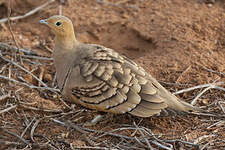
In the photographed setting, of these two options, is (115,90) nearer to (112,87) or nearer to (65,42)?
(112,87)

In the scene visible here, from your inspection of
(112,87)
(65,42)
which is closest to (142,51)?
(65,42)

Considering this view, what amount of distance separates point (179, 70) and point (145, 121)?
124cm

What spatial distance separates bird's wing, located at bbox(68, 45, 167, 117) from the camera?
401cm

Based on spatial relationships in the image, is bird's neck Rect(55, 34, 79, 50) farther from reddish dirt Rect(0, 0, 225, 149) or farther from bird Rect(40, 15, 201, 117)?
reddish dirt Rect(0, 0, 225, 149)

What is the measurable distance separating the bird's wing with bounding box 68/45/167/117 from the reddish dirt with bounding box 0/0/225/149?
32 centimetres

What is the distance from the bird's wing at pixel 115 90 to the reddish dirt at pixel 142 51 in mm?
319

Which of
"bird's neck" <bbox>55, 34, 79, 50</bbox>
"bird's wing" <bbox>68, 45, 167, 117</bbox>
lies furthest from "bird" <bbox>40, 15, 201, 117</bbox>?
"bird's neck" <bbox>55, 34, 79, 50</bbox>

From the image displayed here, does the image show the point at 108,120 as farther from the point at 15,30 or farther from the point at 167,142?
the point at 15,30

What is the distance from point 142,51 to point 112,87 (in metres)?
2.19

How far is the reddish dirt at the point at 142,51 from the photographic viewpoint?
13.8 ft

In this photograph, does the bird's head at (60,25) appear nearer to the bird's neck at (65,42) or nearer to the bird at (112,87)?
the bird's neck at (65,42)

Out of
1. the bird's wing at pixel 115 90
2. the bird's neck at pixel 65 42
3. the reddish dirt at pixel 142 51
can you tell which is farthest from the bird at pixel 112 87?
the reddish dirt at pixel 142 51

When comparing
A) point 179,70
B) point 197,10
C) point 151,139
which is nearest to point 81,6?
point 197,10

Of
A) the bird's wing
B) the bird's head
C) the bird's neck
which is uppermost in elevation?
the bird's head
